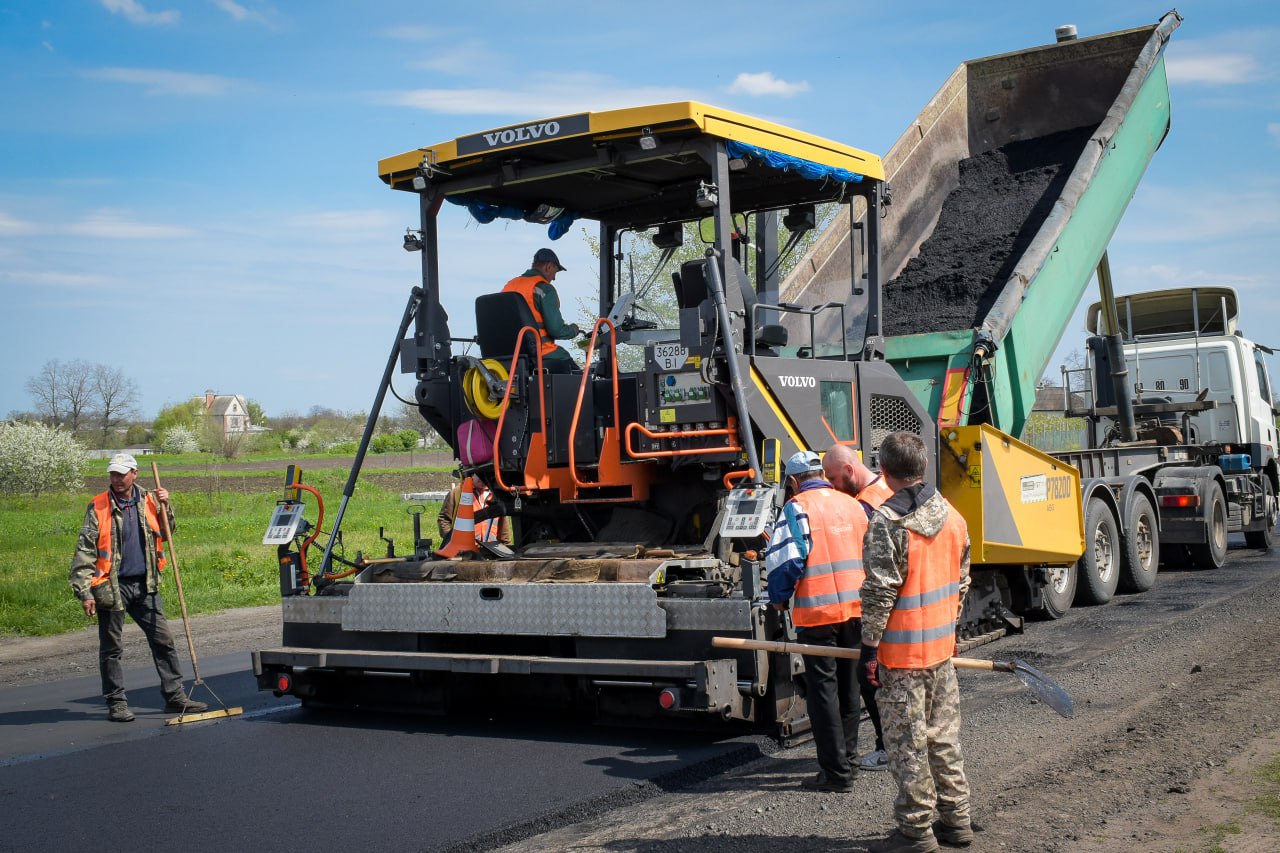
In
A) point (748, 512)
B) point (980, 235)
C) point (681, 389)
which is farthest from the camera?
point (980, 235)

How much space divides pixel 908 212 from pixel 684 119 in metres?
5.02

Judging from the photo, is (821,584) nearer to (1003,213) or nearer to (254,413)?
(1003,213)

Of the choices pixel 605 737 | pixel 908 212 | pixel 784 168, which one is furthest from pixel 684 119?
pixel 908 212

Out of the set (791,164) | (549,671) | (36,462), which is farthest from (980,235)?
(36,462)

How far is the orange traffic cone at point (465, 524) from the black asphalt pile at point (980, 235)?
3.37 m

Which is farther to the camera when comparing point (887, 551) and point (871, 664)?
point (871, 664)

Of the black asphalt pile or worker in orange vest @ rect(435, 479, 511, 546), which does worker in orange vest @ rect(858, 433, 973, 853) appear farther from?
the black asphalt pile

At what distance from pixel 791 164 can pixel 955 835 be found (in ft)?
12.2

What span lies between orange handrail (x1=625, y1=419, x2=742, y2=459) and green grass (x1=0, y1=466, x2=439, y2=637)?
7.85 feet

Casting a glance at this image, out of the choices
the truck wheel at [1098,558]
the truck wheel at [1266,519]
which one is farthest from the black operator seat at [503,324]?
the truck wheel at [1266,519]

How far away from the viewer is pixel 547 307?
7016 mm

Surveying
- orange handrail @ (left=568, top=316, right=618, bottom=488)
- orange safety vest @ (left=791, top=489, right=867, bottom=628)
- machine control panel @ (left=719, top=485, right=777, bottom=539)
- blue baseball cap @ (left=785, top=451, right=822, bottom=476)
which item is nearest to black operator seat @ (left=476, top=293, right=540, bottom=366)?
orange handrail @ (left=568, top=316, right=618, bottom=488)

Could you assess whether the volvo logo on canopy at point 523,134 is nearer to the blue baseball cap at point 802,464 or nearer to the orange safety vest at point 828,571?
the blue baseball cap at point 802,464

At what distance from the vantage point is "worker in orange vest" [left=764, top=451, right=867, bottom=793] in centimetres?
525
